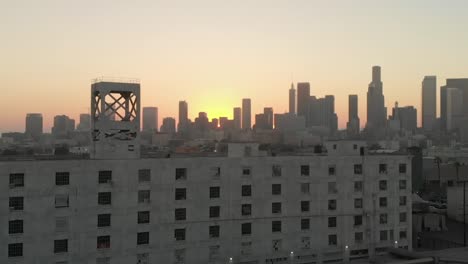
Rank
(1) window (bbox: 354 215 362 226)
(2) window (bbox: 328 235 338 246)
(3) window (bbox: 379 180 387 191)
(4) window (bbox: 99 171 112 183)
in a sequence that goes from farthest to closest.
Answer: (3) window (bbox: 379 180 387 191) → (1) window (bbox: 354 215 362 226) → (2) window (bbox: 328 235 338 246) → (4) window (bbox: 99 171 112 183)

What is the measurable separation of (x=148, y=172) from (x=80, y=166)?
6.58 m

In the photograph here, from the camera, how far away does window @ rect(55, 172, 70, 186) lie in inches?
1850

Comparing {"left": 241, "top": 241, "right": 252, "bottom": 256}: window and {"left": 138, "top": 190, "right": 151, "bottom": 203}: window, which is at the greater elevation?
{"left": 138, "top": 190, "right": 151, "bottom": 203}: window

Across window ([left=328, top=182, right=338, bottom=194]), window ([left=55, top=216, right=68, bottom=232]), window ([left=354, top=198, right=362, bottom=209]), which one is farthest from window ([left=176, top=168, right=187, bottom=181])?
window ([left=354, top=198, right=362, bottom=209])

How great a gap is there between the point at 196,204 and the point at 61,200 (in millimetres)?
13274

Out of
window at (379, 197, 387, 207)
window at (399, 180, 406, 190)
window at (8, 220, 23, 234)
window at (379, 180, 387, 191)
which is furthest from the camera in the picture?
window at (399, 180, 406, 190)

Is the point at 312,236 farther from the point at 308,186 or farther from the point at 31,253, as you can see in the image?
the point at 31,253

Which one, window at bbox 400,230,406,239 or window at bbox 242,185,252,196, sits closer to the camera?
window at bbox 242,185,252,196

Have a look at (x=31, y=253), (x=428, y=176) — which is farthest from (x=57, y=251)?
(x=428, y=176)

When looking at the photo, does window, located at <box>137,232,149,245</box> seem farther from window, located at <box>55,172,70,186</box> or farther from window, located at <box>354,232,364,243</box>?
window, located at <box>354,232,364,243</box>

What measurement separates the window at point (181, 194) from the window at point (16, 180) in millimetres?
14578

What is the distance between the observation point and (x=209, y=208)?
175 ft

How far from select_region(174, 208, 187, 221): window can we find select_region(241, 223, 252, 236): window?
21.9 feet

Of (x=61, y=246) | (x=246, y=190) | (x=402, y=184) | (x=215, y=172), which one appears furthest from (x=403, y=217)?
(x=61, y=246)
